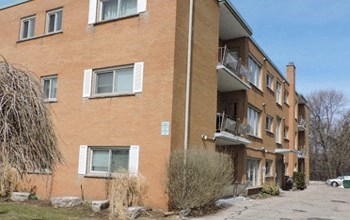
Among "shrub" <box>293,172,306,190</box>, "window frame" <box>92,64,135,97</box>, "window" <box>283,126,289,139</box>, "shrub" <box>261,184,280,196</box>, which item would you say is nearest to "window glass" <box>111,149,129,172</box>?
"window frame" <box>92,64,135,97</box>

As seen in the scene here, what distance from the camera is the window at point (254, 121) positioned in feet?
83.9

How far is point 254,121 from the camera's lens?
26.7 meters

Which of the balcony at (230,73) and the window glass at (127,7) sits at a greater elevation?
the window glass at (127,7)

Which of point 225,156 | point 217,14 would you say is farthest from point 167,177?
point 217,14

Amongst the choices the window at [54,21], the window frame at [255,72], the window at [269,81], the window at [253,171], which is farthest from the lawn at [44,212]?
the window at [269,81]

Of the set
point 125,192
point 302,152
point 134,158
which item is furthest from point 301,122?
point 125,192

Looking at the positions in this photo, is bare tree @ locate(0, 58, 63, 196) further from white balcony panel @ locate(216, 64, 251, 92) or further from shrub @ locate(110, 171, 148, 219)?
white balcony panel @ locate(216, 64, 251, 92)

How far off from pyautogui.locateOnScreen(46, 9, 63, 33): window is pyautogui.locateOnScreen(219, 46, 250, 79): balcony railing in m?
8.18

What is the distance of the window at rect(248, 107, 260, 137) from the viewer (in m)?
25.6

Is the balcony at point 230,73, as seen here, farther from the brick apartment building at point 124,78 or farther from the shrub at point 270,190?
the shrub at point 270,190

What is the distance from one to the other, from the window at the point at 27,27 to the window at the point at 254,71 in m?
12.9

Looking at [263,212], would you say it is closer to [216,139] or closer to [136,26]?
[216,139]

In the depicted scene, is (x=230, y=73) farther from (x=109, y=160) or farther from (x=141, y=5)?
(x=109, y=160)

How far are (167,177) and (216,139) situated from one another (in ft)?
17.6
